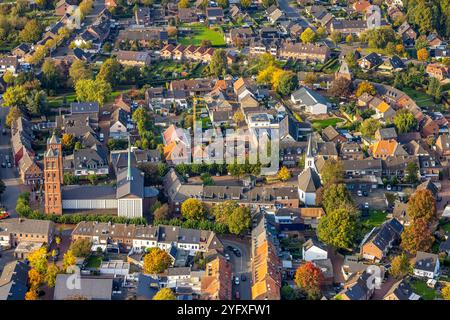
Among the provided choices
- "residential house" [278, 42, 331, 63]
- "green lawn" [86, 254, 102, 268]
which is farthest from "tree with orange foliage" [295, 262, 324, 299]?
"residential house" [278, 42, 331, 63]

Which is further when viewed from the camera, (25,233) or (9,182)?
(9,182)

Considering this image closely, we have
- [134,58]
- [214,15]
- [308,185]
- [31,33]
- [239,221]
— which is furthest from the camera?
[214,15]

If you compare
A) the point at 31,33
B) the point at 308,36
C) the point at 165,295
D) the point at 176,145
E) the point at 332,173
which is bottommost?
the point at 165,295

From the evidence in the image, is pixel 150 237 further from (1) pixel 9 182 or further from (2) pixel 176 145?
(1) pixel 9 182

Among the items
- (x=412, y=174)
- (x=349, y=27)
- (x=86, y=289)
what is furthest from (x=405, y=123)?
(x=86, y=289)

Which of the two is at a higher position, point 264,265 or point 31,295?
point 264,265

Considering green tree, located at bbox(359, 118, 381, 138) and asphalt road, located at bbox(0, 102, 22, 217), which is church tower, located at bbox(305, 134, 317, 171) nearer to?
green tree, located at bbox(359, 118, 381, 138)
